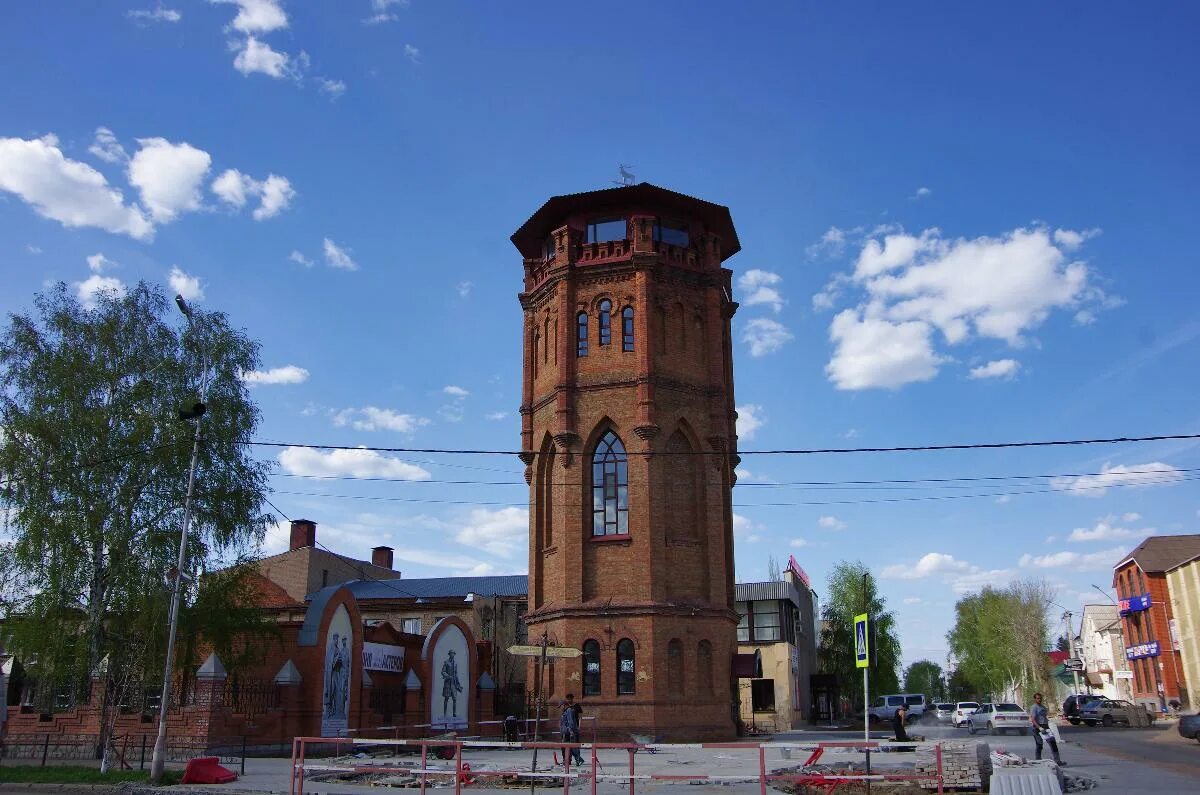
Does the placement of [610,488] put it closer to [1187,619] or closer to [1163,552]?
[1187,619]

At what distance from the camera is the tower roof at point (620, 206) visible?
34031 mm

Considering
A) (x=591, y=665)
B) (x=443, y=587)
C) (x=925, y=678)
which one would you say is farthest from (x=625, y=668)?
(x=925, y=678)

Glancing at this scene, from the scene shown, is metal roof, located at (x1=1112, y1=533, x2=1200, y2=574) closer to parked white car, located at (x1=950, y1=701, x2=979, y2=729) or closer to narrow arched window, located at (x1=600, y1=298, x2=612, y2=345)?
parked white car, located at (x1=950, y1=701, x2=979, y2=729)

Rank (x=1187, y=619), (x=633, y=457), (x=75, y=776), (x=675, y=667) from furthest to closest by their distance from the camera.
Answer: (x=1187, y=619)
(x=633, y=457)
(x=675, y=667)
(x=75, y=776)

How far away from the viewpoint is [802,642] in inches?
2589

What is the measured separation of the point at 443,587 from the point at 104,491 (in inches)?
1094

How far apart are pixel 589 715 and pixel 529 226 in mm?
17918

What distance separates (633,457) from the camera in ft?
104

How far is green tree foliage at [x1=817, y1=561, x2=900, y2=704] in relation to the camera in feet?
227

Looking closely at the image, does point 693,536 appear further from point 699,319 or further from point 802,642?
point 802,642

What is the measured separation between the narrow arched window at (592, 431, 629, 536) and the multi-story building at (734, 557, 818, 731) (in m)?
20.8

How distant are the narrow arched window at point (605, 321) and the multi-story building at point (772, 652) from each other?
23.2 metres

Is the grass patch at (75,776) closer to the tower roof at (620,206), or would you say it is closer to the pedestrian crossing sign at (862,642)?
the pedestrian crossing sign at (862,642)

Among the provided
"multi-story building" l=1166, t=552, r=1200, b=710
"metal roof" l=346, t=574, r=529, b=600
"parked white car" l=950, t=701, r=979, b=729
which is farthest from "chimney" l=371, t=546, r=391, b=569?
"multi-story building" l=1166, t=552, r=1200, b=710
